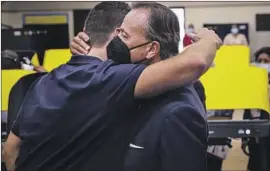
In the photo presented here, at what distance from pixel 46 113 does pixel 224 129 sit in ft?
4.75

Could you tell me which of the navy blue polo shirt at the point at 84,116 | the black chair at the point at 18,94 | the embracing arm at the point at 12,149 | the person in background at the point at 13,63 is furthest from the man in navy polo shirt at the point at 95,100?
the person in background at the point at 13,63

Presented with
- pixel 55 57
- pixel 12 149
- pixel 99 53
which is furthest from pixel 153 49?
pixel 55 57

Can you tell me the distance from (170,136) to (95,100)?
0.65 ft

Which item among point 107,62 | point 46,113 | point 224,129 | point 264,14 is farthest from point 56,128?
point 264,14

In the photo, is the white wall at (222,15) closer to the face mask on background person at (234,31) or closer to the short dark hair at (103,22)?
the face mask on background person at (234,31)

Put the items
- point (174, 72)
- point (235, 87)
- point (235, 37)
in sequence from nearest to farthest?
point (174, 72), point (235, 87), point (235, 37)

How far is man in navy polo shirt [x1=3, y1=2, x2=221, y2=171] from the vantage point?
1.15 metres

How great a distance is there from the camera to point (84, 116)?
1201 mm

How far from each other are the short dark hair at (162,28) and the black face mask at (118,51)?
73 millimetres

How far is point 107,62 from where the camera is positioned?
1251mm

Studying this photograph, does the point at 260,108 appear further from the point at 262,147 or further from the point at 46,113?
the point at 46,113

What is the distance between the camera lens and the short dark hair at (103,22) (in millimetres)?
1341

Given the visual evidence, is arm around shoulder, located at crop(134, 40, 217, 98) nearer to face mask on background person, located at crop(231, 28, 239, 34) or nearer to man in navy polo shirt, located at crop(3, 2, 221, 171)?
man in navy polo shirt, located at crop(3, 2, 221, 171)

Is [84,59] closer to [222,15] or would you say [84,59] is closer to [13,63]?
[13,63]
